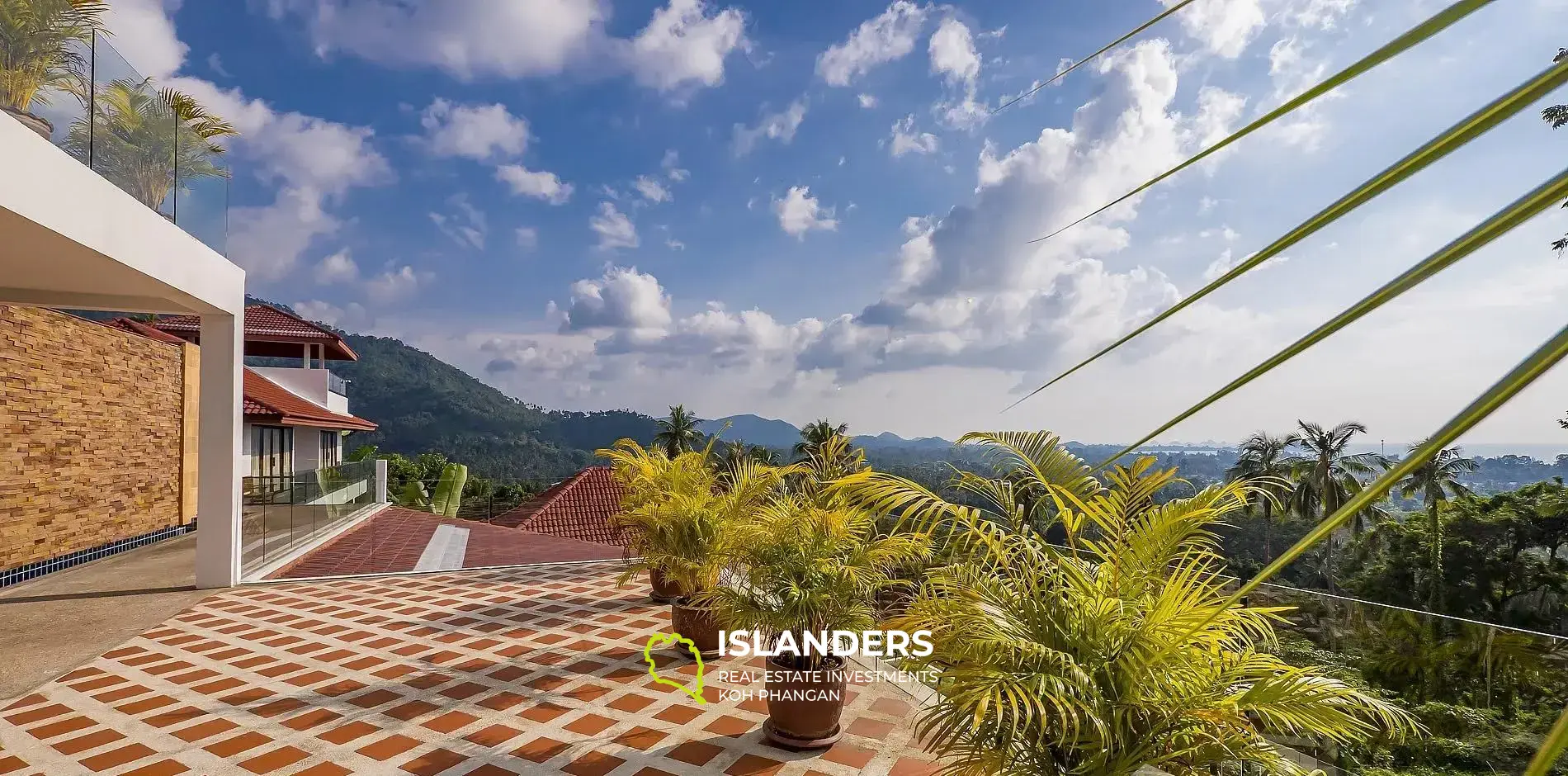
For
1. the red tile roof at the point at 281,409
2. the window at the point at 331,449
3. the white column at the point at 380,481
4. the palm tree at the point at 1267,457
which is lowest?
the palm tree at the point at 1267,457

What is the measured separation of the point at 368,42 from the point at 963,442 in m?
13.5

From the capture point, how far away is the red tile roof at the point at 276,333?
17328 mm

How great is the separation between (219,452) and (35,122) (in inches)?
141

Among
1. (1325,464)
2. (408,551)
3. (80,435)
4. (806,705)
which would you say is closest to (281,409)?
(80,435)

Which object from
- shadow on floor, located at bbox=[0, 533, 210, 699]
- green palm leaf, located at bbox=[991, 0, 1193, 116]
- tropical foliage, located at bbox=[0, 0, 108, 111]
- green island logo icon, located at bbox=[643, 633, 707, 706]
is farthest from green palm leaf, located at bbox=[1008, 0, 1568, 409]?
tropical foliage, located at bbox=[0, 0, 108, 111]

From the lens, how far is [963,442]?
11.5 feet

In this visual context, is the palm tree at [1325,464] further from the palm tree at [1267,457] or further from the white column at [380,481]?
the white column at [380,481]

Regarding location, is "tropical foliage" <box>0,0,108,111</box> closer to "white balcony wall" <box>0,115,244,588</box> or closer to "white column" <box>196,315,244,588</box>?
"white balcony wall" <box>0,115,244,588</box>

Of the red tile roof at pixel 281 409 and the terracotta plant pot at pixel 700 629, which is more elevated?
the red tile roof at pixel 281 409

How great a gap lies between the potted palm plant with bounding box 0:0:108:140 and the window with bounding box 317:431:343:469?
1375 centimetres

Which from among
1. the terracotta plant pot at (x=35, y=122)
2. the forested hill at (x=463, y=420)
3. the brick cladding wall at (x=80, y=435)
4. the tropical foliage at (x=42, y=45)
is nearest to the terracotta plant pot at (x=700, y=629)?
the terracotta plant pot at (x=35, y=122)

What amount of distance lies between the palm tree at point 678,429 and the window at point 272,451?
2851 cm

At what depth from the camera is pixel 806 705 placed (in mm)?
4109

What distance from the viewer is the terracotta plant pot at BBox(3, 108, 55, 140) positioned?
5.08m
